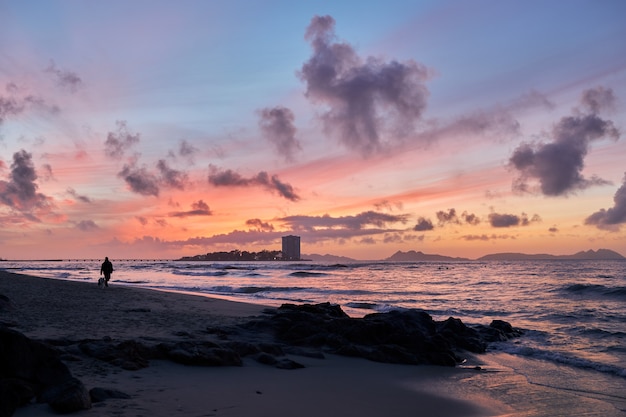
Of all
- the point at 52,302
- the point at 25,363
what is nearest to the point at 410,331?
the point at 25,363

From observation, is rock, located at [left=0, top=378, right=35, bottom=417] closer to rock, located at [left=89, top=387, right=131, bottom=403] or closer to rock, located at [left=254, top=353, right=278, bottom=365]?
rock, located at [left=89, top=387, right=131, bottom=403]

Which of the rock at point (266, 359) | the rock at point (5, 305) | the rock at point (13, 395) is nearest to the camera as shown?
the rock at point (13, 395)

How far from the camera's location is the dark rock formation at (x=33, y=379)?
6.88m

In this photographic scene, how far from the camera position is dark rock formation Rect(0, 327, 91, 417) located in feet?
22.6

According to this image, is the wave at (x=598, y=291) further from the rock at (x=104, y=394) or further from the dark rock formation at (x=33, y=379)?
the dark rock formation at (x=33, y=379)

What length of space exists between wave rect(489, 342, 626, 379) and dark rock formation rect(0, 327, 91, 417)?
13.9 meters

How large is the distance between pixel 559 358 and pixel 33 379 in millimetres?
15016

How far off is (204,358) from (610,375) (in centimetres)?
1135

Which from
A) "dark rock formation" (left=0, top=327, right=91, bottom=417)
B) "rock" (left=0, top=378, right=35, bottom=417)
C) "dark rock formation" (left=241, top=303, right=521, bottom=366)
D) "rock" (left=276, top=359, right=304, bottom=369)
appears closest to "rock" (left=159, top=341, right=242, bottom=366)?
"rock" (left=276, top=359, right=304, bottom=369)

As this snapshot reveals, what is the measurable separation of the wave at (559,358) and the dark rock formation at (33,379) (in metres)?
13.9

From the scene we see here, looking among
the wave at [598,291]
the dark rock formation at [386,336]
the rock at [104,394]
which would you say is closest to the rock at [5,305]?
the dark rock formation at [386,336]

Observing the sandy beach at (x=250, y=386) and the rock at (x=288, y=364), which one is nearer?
the sandy beach at (x=250, y=386)

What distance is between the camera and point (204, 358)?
1126cm

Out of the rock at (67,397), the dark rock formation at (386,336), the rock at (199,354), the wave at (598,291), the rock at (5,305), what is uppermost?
the rock at (5,305)
